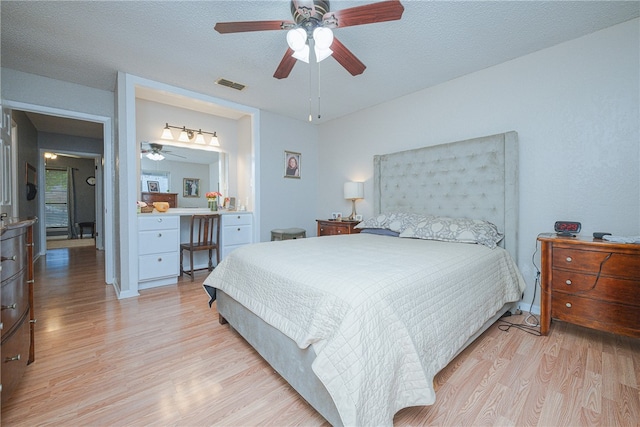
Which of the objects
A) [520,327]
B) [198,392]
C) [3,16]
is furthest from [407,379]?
[3,16]

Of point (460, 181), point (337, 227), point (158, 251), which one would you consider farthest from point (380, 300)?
point (158, 251)

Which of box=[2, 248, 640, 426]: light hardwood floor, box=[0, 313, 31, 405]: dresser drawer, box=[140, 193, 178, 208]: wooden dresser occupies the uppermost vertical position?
box=[140, 193, 178, 208]: wooden dresser

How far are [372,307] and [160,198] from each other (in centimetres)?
374

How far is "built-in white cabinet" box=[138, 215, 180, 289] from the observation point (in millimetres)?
3088

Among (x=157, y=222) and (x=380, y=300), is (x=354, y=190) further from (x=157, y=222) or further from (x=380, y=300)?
(x=380, y=300)

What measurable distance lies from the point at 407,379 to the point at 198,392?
1116 mm

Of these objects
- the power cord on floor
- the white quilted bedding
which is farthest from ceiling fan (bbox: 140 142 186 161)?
the power cord on floor

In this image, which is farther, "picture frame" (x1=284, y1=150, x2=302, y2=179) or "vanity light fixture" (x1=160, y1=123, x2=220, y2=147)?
"picture frame" (x1=284, y1=150, x2=302, y2=179)

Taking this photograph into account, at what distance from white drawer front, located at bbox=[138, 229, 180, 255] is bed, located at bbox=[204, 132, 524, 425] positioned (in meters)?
1.44

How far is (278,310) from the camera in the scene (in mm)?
1438

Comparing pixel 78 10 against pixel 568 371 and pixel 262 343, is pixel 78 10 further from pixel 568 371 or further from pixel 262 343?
pixel 568 371

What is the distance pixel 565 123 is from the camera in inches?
89.3

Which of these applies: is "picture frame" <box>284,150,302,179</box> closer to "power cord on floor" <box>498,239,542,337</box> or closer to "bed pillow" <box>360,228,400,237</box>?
"bed pillow" <box>360,228,400,237</box>

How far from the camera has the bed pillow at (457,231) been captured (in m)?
2.34
